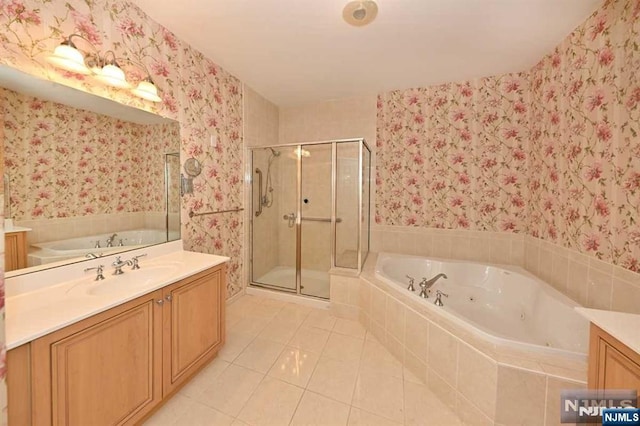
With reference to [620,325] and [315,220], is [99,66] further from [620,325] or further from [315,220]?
[620,325]

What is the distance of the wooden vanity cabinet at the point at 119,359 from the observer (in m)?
0.87

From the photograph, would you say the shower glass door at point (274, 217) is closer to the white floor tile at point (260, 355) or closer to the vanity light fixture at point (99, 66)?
the white floor tile at point (260, 355)

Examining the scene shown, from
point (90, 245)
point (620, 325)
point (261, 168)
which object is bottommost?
point (620, 325)

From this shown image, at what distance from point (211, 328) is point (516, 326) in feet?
7.77

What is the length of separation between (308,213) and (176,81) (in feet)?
5.95

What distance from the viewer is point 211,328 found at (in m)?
1.67

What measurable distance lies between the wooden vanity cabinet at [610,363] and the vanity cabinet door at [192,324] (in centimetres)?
195

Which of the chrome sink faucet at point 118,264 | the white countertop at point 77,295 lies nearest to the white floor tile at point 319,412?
the white countertop at point 77,295

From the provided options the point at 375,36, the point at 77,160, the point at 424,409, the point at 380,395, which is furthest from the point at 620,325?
the point at 77,160

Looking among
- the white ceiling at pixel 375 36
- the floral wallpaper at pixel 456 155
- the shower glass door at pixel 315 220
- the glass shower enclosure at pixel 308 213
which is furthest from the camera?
the shower glass door at pixel 315 220

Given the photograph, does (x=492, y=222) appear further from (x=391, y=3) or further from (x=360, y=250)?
(x=391, y=3)

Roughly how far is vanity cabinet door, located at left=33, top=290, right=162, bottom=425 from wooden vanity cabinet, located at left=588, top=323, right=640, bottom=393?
1.97 m

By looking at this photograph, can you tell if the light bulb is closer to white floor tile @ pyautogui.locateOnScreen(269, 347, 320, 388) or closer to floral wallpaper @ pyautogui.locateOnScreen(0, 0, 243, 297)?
floral wallpaper @ pyautogui.locateOnScreen(0, 0, 243, 297)

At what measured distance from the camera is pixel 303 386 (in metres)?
1.56
